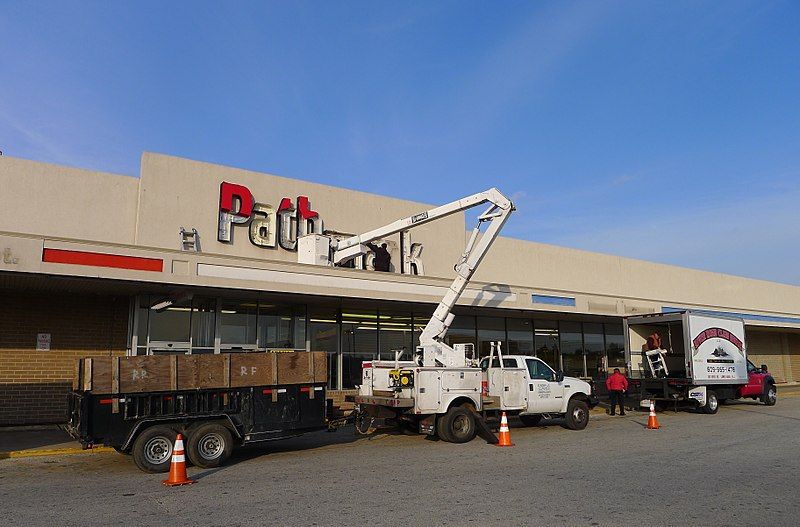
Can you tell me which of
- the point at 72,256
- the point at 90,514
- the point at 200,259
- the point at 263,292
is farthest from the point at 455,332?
the point at 90,514

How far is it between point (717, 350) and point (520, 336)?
784 cm

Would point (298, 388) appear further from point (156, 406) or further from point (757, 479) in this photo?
point (757, 479)

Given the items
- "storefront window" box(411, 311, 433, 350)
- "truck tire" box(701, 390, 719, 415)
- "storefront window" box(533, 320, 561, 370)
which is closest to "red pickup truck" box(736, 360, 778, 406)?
"truck tire" box(701, 390, 719, 415)

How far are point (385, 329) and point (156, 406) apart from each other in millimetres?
12259

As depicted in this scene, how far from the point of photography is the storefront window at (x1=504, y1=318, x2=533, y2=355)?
26828 mm

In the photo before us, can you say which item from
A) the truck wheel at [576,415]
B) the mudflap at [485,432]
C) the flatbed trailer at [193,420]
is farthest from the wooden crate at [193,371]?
the truck wheel at [576,415]

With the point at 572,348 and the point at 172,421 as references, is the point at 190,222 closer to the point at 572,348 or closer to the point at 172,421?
the point at 172,421

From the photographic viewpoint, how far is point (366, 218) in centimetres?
2295

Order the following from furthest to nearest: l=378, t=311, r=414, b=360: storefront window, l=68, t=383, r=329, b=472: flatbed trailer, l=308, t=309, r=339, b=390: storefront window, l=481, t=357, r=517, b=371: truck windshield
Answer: l=378, t=311, r=414, b=360: storefront window → l=308, t=309, r=339, b=390: storefront window → l=481, t=357, r=517, b=371: truck windshield → l=68, t=383, r=329, b=472: flatbed trailer

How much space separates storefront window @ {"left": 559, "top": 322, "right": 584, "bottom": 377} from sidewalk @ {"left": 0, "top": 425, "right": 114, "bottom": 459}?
20.2m

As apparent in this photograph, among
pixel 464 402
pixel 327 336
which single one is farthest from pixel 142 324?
pixel 464 402

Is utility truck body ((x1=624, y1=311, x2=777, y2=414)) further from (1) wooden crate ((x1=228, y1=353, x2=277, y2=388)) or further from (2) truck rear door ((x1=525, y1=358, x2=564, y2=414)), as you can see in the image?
(1) wooden crate ((x1=228, y1=353, x2=277, y2=388))

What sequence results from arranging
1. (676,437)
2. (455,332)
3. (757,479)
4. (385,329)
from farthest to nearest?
(455,332) < (385,329) < (676,437) < (757,479)

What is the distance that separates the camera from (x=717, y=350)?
21875 millimetres
